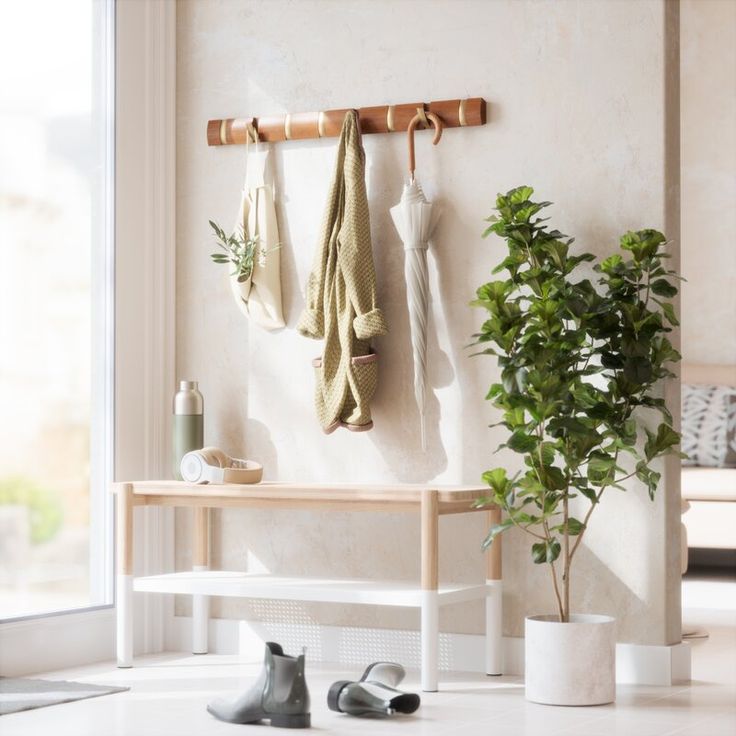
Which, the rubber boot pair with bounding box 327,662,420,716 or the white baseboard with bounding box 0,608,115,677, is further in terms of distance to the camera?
the white baseboard with bounding box 0,608,115,677

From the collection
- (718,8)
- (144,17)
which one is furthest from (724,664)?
(718,8)

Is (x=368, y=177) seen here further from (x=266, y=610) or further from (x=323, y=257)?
(x=266, y=610)

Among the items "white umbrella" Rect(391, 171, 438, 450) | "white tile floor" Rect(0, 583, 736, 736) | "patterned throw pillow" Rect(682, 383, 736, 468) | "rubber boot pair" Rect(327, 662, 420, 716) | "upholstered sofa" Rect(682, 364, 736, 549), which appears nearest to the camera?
"white tile floor" Rect(0, 583, 736, 736)

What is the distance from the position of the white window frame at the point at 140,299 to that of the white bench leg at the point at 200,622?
0.15 metres

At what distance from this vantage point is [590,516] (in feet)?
→ 12.2

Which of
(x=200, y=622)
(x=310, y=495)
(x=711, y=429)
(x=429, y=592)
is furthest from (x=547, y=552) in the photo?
(x=711, y=429)

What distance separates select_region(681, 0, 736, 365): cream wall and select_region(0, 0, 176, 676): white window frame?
349cm

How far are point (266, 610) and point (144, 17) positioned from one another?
6.48 ft

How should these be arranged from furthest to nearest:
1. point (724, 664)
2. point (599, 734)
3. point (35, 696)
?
point (724, 664)
point (35, 696)
point (599, 734)

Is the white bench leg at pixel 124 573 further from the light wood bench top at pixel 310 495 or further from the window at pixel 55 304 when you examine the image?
the window at pixel 55 304

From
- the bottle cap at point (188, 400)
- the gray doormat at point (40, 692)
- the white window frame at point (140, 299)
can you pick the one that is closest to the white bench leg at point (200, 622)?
the white window frame at point (140, 299)

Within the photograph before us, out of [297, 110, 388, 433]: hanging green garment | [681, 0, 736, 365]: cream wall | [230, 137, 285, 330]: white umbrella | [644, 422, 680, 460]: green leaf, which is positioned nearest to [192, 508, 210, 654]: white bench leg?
[297, 110, 388, 433]: hanging green garment

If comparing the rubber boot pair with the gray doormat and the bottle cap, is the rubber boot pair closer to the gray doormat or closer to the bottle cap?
the gray doormat

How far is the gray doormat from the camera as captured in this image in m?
3.36
